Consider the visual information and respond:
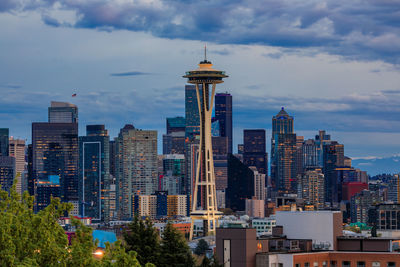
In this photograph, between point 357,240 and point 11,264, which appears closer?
point 11,264

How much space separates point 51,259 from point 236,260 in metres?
40.1

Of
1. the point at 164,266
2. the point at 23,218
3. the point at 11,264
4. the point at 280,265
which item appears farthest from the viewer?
the point at 280,265

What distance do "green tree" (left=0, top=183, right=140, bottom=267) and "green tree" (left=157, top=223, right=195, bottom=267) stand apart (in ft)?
64.2

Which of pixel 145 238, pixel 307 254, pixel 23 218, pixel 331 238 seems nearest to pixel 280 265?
pixel 307 254

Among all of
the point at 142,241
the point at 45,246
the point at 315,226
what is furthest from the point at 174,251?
the point at 315,226

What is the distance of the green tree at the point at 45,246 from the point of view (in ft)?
124

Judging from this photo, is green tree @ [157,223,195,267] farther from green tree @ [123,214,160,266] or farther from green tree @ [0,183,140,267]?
green tree @ [0,183,140,267]

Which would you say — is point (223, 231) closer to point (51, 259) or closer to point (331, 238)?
point (331, 238)

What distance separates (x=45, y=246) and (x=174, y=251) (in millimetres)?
23872

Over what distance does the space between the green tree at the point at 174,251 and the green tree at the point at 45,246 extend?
771 inches

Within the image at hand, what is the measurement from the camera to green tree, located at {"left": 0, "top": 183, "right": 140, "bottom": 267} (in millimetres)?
37906

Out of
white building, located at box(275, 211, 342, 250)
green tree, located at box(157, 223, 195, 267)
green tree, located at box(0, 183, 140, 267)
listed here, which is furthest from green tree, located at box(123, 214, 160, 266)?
white building, located at box(275, 211, 342, 250)

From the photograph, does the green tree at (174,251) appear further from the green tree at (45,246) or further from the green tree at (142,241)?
the green tree at (45,246)

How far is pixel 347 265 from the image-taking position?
8288 cm
